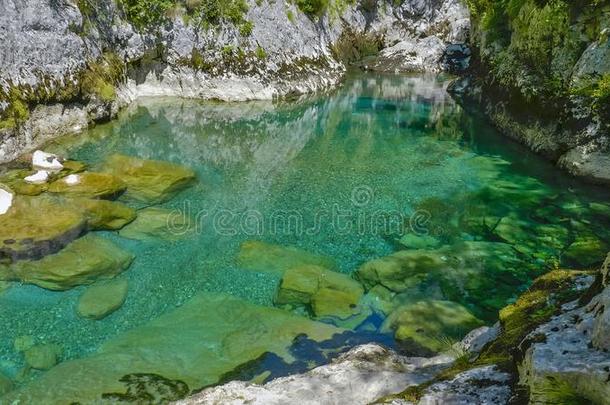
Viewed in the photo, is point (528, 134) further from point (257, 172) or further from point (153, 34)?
point (153, 34)

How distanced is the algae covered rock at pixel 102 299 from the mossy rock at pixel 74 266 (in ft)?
0.97

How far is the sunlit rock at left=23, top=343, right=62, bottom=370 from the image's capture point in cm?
697

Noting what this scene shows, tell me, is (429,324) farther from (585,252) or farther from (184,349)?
(585,252)

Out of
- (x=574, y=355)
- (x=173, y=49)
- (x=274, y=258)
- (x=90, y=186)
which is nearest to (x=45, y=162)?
(x=90, y=186)

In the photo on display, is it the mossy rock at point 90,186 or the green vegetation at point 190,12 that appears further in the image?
the green vegetation at point 190,12

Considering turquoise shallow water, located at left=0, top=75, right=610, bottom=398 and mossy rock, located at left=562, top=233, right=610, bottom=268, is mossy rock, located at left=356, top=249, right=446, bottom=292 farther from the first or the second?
mossy rock, located at left=562, top=233, right=610, bottom=268

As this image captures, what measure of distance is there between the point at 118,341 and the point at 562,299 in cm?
609

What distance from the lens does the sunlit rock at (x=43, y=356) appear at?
22.9 ft

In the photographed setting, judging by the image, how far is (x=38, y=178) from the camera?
12539 mm

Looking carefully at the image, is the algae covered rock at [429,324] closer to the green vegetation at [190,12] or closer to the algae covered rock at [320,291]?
the algae covered rock at [320,291]

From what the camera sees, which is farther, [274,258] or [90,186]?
[90,186]

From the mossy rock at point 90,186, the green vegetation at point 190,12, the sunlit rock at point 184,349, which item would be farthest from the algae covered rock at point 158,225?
the green vegetation at point 190,12

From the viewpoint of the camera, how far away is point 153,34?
23.1 meters

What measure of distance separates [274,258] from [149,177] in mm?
5314
